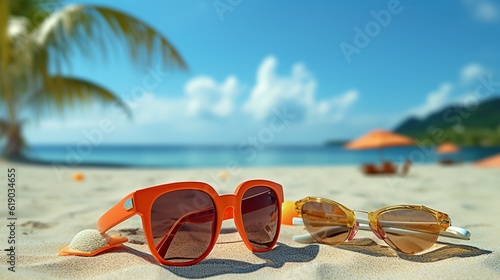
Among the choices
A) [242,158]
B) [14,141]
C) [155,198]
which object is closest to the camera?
[155,198]

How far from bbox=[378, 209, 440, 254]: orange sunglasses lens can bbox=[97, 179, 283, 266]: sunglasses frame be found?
1.31 ft

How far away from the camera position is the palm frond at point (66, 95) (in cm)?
915

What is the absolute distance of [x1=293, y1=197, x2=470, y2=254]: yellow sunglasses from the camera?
1.26 metres

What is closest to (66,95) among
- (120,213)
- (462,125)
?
(120,213)

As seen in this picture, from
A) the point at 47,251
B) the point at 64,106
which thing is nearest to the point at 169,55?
the point at 64,106

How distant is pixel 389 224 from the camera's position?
1.32 m

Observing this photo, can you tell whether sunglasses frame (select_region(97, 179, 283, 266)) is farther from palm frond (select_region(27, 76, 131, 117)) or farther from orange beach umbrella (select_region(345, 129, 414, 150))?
palm frond (select_region(27, 76, 131, 117))

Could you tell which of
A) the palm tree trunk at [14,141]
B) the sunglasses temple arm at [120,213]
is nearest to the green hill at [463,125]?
the palm tree trunk at [14,141]

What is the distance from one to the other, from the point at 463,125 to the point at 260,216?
151ft

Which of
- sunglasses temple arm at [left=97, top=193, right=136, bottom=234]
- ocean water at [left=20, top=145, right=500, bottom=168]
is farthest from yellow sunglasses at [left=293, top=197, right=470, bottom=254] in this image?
ocean water at [left=20, top=145, right=500, bottom=168]

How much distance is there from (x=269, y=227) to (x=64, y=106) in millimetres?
9469

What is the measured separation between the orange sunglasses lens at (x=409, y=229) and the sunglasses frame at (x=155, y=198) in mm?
398

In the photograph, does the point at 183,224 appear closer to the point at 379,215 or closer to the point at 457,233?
the point at 379,215

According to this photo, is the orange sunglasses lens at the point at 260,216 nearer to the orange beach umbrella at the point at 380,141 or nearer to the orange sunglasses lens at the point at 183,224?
the orange sunglasses lens at the point at 183,224
